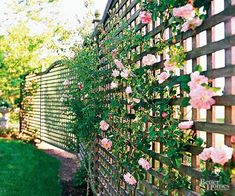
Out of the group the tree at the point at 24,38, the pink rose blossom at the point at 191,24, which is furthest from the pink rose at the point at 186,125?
the tree at the point at 24,38

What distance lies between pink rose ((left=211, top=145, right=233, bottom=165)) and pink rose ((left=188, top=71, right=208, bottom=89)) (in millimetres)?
287

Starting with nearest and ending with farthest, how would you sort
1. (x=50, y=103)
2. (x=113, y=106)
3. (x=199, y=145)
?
1. (x=199, y=145)
2. (x=113, y=106)
3. (x=50, y=103)

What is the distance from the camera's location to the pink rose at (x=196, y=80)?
62.6 inches

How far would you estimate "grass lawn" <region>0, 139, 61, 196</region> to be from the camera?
4.62m

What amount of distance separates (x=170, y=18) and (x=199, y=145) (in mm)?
693

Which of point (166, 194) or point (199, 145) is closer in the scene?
point (199, 145)

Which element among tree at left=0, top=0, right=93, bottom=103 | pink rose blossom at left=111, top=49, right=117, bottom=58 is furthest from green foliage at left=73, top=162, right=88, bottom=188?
tree at left=0, top=0, right=93, bottom=103

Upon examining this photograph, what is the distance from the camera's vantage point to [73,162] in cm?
686

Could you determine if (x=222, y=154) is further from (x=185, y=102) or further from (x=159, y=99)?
(x=159, y=99)

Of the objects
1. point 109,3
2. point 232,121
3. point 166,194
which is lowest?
point 166,194

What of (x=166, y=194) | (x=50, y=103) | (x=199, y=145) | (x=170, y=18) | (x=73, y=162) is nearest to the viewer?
(x=199, y=145)

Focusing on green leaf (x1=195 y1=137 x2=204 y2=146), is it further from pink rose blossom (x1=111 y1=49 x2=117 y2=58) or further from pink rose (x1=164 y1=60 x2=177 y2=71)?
pink rose blossom (x1=111 y1=49 x2=117 y2=58)

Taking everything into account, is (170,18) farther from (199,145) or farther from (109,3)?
(109,3)

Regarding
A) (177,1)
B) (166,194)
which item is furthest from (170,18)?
(166,194)
